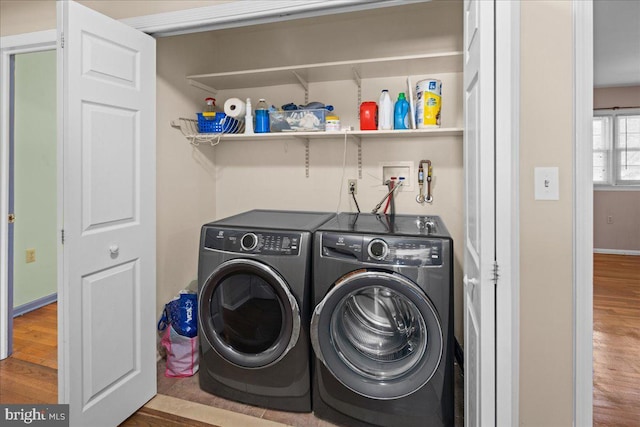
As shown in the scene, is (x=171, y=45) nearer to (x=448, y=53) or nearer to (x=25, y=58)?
(x=25, y=58)

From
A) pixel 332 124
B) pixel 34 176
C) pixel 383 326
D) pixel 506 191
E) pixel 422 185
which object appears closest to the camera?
pixel 506 191

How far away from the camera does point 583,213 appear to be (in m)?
1.14

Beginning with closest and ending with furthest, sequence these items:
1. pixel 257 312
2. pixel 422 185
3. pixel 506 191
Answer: pixel 506 191, pixel 257 312, pixel 422 185

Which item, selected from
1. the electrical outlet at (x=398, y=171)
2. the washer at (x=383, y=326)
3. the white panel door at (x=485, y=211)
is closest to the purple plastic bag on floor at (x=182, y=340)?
the washer at (x=383, y=326)

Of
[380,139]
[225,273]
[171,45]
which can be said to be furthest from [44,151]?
[380,139]

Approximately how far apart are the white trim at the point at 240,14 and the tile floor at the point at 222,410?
1.92 metres

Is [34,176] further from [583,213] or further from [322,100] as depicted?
[583,213]

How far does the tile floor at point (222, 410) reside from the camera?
1.92 metres

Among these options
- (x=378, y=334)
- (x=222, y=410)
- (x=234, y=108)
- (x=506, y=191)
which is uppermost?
(x=234, y=108)

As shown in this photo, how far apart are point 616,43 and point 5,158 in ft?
10.2

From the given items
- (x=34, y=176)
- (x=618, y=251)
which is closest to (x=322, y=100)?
(x=618, y=251)

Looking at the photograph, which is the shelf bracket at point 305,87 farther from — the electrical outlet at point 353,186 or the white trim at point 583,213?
the white trim at point 583,213

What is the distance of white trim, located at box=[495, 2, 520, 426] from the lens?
1.04 m

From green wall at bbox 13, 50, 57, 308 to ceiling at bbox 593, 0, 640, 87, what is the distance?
3.62 metres
